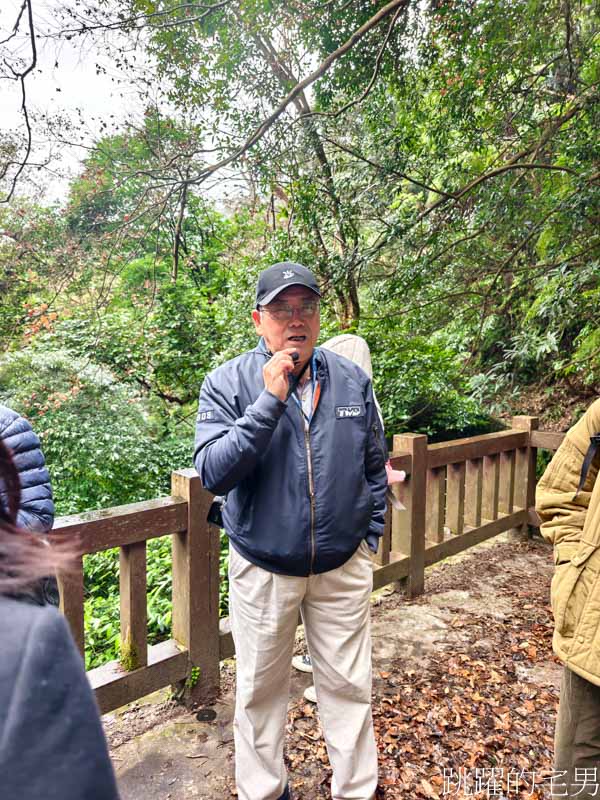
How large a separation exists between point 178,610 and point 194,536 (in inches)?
14.8

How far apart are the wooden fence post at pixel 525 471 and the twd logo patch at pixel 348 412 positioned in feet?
10.9

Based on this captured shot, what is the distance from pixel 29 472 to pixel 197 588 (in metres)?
1.06

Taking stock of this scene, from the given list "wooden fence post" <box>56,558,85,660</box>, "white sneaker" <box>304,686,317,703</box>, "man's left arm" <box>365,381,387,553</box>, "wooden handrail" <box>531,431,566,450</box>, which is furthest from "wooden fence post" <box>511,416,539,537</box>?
"wooden fence post" <box>56,558,85,660</box>

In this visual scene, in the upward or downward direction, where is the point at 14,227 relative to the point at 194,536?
upward

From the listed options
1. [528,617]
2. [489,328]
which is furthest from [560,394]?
[528,617]

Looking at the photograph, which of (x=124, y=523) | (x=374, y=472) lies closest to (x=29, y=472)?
(x=124, y=523)

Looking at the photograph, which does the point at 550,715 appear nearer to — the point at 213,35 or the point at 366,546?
the point at 366,546

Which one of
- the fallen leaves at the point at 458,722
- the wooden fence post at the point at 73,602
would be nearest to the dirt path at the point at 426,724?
the fallen leaves at the point at 458,722

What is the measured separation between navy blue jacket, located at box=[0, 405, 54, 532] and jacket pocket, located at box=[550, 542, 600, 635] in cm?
162

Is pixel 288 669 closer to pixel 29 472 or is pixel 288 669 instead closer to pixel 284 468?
pixel 284 468

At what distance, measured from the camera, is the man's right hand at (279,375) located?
1.71 m

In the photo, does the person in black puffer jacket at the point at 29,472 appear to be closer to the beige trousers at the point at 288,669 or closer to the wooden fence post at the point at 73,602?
the wooden fence post at the point at 73,602

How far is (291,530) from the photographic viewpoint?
5.71 ft

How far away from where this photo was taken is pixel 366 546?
1.99m
